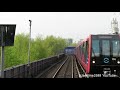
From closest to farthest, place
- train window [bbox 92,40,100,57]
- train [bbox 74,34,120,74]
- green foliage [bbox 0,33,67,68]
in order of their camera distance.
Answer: train [bbox 74,34,120,74] → train window [bbox 92,40,100,57] → green foliage [bbox 0,33,67,68]

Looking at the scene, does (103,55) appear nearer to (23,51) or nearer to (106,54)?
(106,54)

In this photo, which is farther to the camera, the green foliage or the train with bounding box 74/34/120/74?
the green foliage

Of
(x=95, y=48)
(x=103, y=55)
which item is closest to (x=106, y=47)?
(x=103, y=55)

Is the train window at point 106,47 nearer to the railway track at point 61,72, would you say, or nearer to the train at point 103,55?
the train at point 103,55

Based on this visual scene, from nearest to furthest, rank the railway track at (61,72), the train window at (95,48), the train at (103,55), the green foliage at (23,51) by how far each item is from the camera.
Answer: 1. the train at (103,55)
2. the train window at (95,48)
3. the railway track at (61,72)
4. the green foliage at (23,51)

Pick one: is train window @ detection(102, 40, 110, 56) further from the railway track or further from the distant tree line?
the distant tree line

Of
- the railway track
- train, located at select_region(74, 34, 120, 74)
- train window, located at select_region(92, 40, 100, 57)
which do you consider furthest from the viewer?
the railway track

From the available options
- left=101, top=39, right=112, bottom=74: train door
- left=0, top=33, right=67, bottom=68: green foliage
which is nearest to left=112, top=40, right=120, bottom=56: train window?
left=101, top=39, right=112, bottom=74: train door

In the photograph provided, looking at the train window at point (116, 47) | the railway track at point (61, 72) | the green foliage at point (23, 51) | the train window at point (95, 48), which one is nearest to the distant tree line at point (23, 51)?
the green foliage at point (23, 51)
